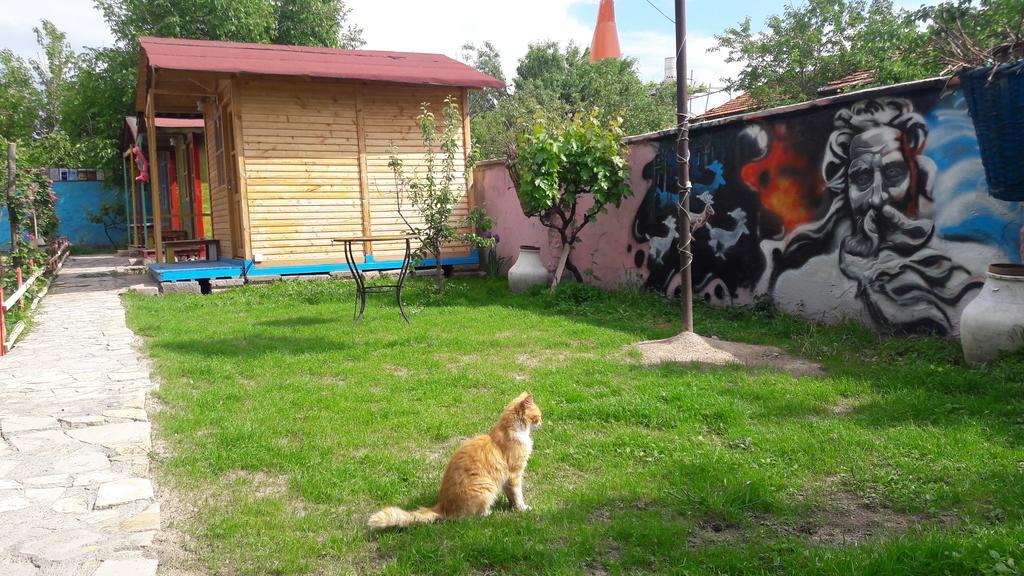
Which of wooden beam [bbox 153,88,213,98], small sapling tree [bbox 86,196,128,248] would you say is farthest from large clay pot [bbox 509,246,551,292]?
small sapling tree [bbox 86,196,128,248]

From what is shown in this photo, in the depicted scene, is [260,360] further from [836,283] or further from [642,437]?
[836,283]

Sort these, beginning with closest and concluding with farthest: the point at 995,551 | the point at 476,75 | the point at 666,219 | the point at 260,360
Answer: the point at 995,551
the point at 260,360
the point at 666,219
the point at 476,75

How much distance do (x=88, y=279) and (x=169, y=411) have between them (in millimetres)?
11013

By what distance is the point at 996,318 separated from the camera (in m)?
5.17

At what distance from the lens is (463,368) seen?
6.11 m

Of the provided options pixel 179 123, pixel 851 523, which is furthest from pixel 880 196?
pixel 179 123

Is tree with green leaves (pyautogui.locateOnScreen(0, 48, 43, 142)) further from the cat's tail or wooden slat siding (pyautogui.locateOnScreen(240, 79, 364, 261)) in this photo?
the cat's tail

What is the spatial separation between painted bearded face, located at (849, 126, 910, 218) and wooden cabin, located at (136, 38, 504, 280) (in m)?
6.74

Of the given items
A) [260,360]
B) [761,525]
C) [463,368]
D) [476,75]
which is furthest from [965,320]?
[476,75]

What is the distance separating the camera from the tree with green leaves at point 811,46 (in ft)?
64.8

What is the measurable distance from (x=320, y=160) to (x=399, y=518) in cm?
1047

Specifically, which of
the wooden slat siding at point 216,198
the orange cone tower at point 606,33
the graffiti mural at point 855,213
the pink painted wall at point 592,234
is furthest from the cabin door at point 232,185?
the orange cone tower at point 606,33

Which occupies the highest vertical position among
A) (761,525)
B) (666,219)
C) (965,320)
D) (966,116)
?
(966,116)

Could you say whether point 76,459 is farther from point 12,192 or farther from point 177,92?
point 177,92
